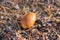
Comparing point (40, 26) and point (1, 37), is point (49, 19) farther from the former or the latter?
point (1, 37)

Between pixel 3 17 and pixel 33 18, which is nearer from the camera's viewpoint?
pixel 33 18

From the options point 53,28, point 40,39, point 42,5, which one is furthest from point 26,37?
point 42,5

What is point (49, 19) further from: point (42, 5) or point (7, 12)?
point (7, 12)

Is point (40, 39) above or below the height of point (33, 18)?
below
